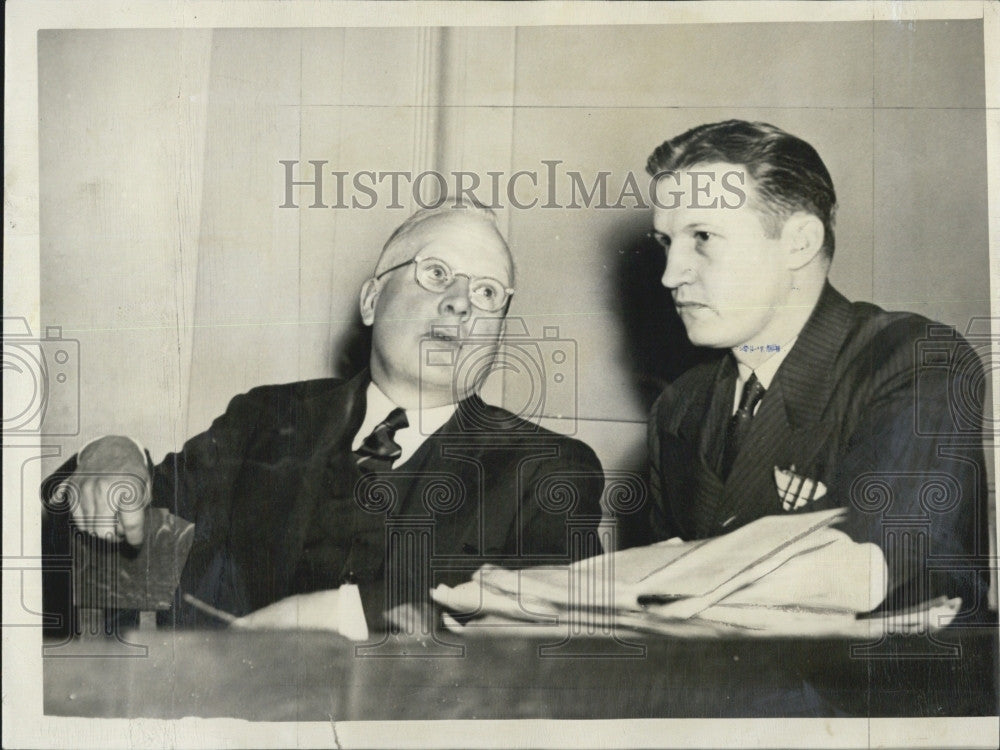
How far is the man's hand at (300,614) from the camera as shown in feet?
10.7

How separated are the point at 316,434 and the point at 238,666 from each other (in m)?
0.87

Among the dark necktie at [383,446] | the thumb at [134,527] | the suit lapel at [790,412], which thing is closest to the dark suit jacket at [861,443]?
the suit lapel at [790,412]

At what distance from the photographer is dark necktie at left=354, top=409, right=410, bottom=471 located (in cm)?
330

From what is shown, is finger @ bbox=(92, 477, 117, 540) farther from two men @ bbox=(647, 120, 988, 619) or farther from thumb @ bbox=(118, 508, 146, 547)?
two men @ bbox=(647, 120, 988, 619)

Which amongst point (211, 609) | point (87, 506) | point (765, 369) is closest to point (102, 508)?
point (87, 506)

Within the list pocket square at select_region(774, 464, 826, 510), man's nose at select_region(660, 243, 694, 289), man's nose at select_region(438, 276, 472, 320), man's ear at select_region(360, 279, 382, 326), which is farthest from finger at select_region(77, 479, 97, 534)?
pocket square at select_region(774, 464, 826, 510)

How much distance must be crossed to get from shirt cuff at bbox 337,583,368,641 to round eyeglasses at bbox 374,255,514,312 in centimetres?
110

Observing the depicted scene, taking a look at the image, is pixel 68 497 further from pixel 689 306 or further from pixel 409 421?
pixel 689 306

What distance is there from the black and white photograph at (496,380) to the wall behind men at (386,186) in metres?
0.01

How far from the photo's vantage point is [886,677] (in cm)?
332

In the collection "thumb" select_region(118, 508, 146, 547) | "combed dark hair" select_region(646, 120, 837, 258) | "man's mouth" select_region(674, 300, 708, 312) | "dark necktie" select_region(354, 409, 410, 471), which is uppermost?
"combed dark hair" select_region(646, 120, 837, 258)

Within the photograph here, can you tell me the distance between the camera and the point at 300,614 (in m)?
3.28

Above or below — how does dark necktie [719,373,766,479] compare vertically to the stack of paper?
above

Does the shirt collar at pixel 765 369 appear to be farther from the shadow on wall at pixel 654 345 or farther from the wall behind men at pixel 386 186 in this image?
the wall behind men at pixel 386 186
